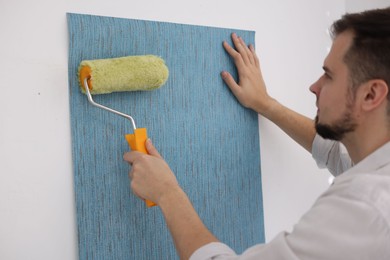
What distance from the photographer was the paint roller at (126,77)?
0.78 meters

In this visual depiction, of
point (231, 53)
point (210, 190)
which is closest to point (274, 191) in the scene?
point (210, 190)

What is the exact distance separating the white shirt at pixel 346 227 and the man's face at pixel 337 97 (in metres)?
0.13

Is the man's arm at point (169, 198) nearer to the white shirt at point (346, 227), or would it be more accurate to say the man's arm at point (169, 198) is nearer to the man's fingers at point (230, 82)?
the white shirt at point (346, 227)

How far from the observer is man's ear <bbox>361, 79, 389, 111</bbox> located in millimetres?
738

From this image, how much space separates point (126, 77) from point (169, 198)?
26 cm

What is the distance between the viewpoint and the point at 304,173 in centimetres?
124

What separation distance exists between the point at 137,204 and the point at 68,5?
1.47ft

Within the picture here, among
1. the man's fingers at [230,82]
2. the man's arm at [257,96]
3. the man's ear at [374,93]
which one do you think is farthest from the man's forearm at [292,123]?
the man's ear at [374,93]

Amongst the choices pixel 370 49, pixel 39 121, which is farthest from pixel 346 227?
pixel 39 121

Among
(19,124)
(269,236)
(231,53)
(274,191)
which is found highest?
(231,53)

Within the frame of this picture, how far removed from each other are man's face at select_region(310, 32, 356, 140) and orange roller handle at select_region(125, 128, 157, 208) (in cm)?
36

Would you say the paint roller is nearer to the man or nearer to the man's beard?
the man

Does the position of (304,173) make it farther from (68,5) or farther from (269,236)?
(68,5)

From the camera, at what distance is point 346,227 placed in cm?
63
